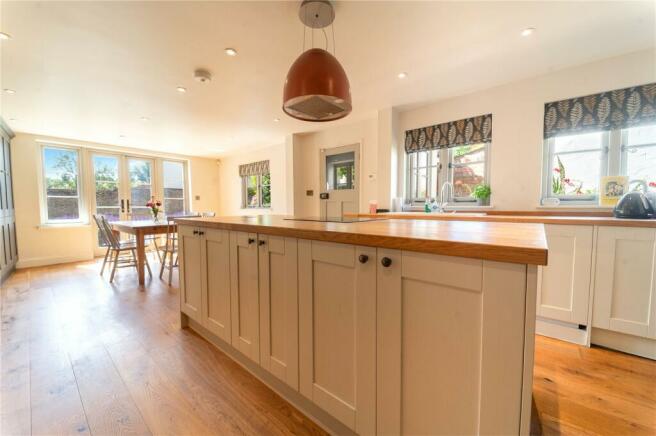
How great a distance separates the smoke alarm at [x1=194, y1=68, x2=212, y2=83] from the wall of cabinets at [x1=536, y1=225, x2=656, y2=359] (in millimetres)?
3253

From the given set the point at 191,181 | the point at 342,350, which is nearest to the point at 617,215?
the point at 342,350

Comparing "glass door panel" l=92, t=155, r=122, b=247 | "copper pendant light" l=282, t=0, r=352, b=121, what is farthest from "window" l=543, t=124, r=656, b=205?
"glass door panel" l=92, t=155, r=122, b=247

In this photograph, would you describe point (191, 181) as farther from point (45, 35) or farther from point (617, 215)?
point (617, 215)

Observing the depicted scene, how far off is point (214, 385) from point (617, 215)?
9.87ft

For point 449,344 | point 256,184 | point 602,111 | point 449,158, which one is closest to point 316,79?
point 449,344

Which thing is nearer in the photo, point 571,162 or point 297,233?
point 297,233

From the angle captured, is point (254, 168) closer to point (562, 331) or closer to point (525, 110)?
point (525, 110)

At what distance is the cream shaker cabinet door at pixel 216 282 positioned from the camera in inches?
64.5

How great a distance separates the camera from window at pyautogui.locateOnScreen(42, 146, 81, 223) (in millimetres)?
4734

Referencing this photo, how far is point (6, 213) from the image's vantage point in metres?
3.76

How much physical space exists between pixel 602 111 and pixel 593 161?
0.46 metres

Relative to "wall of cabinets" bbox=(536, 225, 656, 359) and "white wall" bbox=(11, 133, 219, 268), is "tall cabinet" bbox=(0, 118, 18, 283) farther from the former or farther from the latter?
"wall of cabinets" bbox=(536, 225, 656, 359)

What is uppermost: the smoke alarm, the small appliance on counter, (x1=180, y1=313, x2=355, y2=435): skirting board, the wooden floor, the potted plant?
the smoke alarm

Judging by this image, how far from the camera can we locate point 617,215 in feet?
6.34
